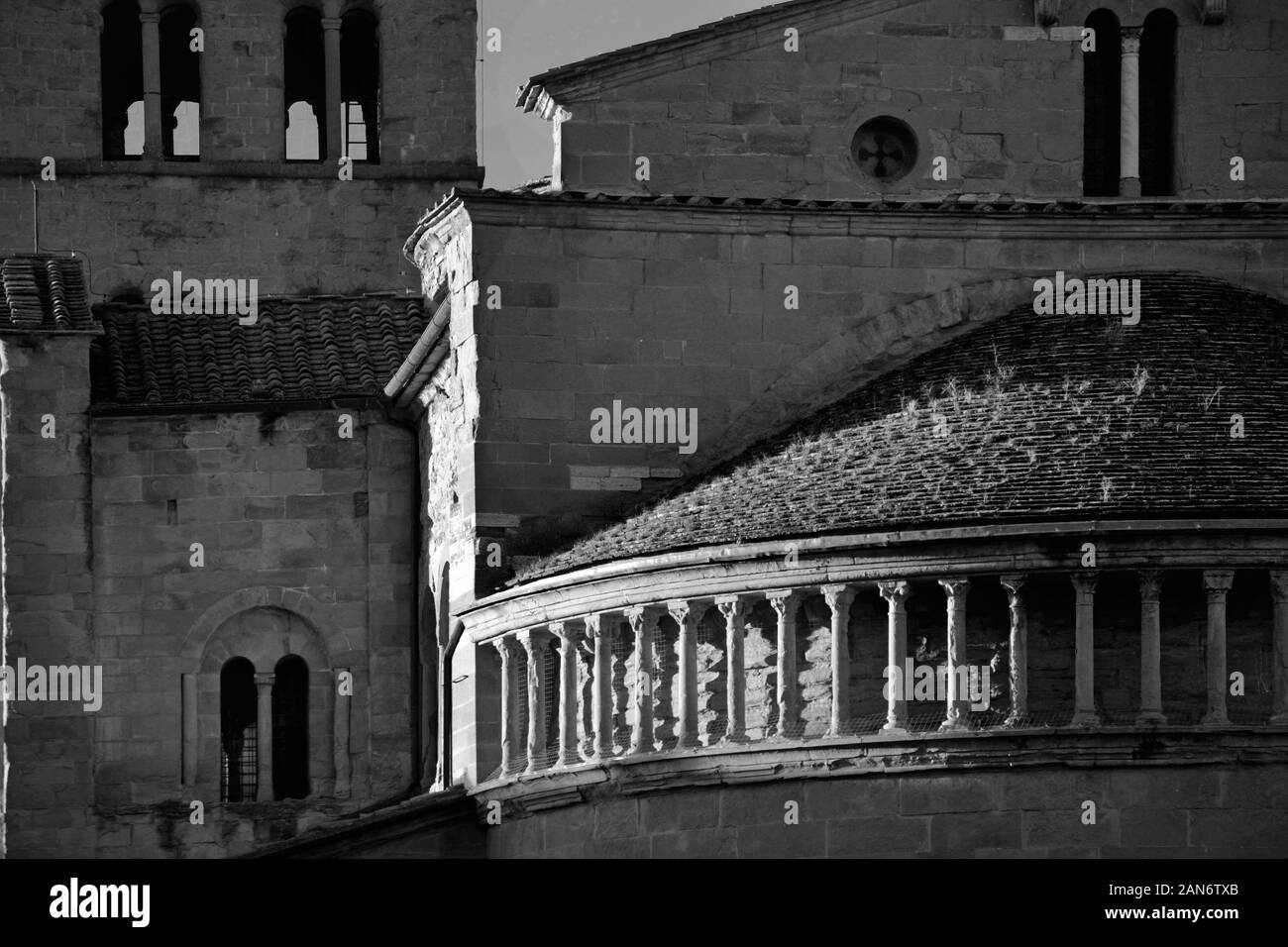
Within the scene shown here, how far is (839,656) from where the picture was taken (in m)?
42.7

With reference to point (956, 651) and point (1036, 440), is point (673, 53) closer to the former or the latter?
point (1036, 440)

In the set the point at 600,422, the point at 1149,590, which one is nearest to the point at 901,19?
the point at 600,422

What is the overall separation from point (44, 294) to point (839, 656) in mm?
12871

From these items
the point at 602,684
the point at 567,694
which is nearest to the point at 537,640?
the point at 567,694

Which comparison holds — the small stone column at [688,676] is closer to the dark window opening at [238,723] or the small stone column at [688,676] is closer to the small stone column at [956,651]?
the small stone column at [956,651]

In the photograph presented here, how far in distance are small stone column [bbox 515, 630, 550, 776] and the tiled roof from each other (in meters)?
8.59

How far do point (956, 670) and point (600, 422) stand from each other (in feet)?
19.4

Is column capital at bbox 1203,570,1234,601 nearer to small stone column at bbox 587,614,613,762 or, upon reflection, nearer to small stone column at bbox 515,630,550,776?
small stone column at bbox 587,614,613,762

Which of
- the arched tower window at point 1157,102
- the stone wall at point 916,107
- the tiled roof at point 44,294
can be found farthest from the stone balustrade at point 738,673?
the tiled roof at point 44,294

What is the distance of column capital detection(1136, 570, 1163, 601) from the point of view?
4219cm

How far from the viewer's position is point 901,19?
48.2 metres

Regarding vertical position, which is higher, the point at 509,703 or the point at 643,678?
the point at 643,678
